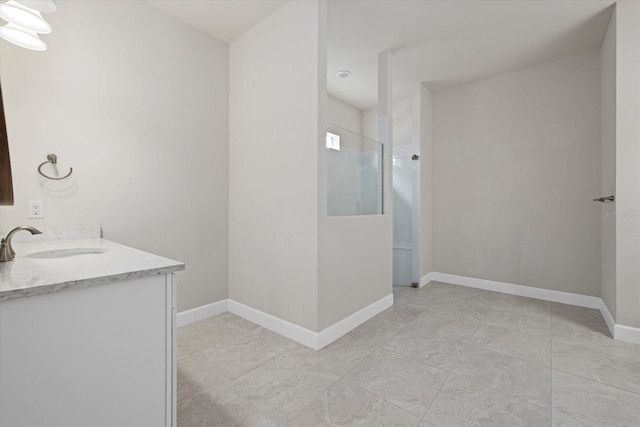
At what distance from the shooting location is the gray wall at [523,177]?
2.99 metres

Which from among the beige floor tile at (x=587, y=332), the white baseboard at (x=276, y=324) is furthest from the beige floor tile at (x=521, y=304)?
the white baseboard at (x=276, y=324)

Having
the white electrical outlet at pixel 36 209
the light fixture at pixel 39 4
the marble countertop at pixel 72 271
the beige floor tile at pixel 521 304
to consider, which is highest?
the light fixture at pixel 39 4

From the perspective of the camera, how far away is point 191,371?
1.80 meters

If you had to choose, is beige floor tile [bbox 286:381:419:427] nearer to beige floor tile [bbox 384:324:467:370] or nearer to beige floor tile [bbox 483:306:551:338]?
beige floor tile [bbox 384:324:467:370]

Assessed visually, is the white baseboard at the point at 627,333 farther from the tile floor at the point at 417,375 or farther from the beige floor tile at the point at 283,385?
the beige floor tile at the point at 283,385

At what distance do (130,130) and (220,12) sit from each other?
4.00 ft

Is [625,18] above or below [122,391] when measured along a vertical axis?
above

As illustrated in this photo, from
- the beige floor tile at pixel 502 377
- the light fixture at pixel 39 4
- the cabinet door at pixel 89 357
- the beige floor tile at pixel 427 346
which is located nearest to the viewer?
the cabinet door at pixel 89 357

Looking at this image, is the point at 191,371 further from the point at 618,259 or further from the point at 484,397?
the point at 618,259

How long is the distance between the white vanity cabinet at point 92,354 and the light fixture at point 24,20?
48.5 inches

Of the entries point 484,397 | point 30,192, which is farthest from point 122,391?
point 484,397

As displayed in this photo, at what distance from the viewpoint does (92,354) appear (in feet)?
2.97

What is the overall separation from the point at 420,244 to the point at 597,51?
2671mm

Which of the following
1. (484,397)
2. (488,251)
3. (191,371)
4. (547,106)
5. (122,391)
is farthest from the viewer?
(488,251)
